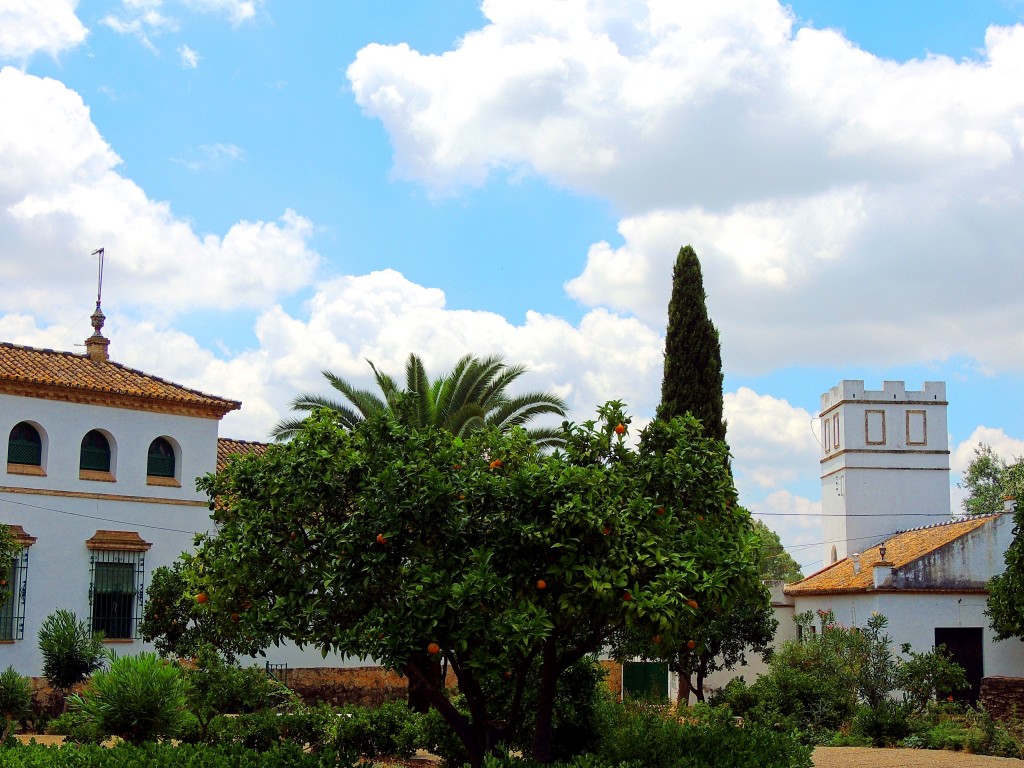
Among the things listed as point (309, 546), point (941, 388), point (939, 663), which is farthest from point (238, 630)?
point (941, 388)

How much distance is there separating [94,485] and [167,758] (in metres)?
17.6

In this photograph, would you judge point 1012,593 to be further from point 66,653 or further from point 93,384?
point 93,384

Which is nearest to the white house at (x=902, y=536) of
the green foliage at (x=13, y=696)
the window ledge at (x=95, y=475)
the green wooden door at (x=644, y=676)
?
the green wooden door at (x=644, y=676)

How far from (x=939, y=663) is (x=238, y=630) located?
1735cm

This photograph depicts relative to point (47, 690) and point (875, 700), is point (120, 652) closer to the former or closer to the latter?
point (47, 690)

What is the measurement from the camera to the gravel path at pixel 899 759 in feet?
59.1

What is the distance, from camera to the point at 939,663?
24891 millimetres

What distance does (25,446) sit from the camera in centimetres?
2775

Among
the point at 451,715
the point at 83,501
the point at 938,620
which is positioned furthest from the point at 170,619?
the point at 938,620

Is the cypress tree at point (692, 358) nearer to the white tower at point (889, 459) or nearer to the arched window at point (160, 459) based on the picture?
the arched window at point (160, 459)

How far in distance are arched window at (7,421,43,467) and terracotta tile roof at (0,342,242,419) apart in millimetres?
846

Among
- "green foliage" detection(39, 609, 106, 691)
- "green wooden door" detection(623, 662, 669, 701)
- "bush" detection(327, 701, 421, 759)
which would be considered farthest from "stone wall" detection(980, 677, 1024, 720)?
"green foliage" detection(39, 609, 106, 691)

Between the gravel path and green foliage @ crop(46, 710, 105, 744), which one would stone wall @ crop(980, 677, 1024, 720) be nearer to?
the gravel path

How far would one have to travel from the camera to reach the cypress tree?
94.3 ft
